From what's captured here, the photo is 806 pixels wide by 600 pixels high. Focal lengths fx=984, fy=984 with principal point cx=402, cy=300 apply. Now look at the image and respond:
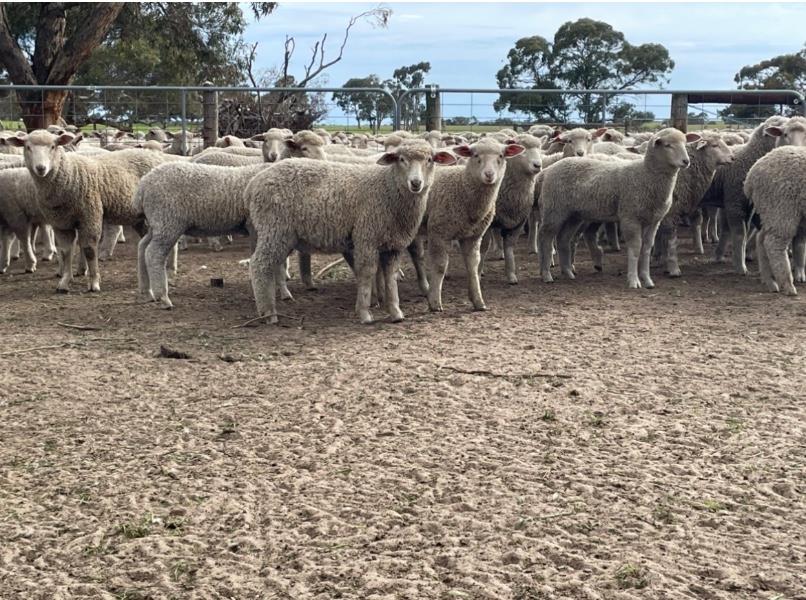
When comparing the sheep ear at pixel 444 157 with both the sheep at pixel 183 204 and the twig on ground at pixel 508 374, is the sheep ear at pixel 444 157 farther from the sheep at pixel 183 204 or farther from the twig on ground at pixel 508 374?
the twig on ground at pixel 508 374

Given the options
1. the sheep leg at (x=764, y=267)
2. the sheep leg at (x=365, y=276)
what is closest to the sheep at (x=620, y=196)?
the sheep leg at (x=764, y=267)

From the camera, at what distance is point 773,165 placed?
9.46 m

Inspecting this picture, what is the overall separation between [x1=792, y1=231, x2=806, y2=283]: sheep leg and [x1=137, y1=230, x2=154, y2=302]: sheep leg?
6525 millimetres

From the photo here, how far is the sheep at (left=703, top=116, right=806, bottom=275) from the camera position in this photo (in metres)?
10.8

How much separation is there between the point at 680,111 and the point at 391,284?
11.2 metres

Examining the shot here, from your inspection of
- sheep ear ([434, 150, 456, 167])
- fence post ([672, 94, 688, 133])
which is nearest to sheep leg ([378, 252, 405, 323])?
sheep ear ([434, 150, 456, 167])

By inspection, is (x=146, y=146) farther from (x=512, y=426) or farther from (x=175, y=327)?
(x=512, y=426)

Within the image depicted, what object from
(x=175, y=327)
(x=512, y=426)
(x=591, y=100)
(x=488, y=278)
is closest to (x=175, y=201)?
(x=175, y=327)

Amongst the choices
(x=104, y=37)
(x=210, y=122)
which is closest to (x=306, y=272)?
(x=210, y=122)

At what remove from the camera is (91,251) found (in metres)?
10.2

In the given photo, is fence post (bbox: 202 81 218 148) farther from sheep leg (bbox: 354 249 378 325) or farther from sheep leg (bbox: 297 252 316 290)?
sheep leg (bbox: 354 249 378 325)

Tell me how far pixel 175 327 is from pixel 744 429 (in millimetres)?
4905

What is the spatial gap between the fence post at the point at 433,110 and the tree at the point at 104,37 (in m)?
9.63

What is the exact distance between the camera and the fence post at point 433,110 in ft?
57.0
